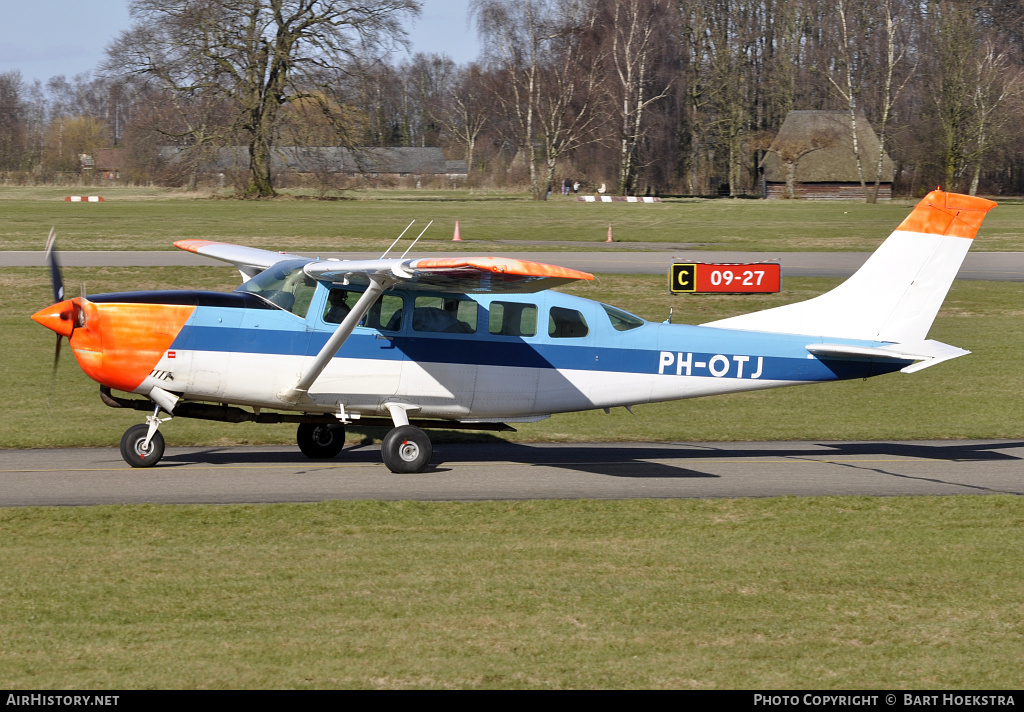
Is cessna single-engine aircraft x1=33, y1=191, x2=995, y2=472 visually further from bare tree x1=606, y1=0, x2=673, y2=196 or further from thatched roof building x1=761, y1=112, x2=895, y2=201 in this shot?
thatched roof building x1=761, y1=112, x2=895, y2=201

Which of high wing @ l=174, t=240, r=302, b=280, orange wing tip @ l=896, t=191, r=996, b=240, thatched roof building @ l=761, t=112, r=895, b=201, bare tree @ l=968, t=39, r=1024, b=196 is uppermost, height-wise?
bare tree @ l=968, t=39, r=1024, b=196

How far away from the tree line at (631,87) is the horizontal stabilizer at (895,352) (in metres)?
53.8

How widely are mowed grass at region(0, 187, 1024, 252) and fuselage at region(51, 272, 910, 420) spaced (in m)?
26.9

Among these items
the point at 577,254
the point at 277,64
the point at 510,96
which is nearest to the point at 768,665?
the point at 577,254

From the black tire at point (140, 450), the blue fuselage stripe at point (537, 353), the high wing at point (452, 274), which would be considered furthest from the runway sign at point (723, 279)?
the black tire at point (140, 450)

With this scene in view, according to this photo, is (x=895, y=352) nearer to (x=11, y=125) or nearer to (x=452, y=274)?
(x=452, y=274)

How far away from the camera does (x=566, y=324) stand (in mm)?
12133

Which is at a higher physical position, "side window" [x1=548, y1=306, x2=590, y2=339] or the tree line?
the tree line

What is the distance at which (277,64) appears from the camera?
6412 centimetres

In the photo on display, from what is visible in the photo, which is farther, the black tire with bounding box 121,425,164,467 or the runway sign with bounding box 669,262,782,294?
the runway sign with bounding box 669,262,782,294

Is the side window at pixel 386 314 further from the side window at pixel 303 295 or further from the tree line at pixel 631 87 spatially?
the tree line at pixel 631 87

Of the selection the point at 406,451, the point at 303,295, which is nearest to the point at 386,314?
the point at 303,295

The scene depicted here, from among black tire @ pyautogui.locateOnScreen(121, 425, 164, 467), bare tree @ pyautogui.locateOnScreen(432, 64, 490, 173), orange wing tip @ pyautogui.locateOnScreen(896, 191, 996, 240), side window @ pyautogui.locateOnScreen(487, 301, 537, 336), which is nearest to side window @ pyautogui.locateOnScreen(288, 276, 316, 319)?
side window @ pyautogui.locateOnScreen(487, 301, 537, 336)

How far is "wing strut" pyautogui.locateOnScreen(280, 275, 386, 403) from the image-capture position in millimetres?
10773
